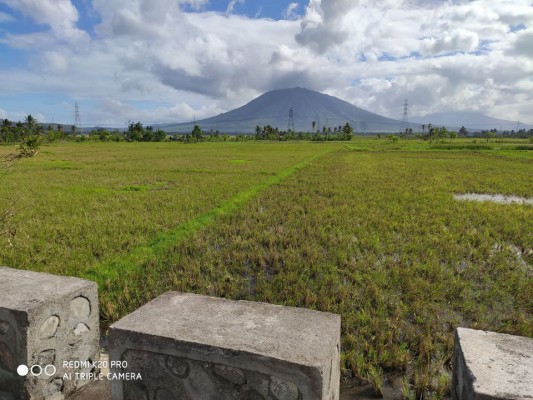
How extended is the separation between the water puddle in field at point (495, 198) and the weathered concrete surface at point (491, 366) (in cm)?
1115

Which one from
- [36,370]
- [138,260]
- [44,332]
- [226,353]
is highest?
[226,353]

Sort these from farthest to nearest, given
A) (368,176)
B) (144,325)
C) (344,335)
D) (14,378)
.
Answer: (368,176) → (344,335) → (14,378) → (144,325)

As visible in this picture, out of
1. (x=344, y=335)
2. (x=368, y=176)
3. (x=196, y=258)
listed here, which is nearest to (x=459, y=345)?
→ (x=344, y=335)

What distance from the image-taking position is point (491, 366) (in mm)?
1911

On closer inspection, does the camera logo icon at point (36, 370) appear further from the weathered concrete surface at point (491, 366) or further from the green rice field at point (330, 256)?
the weathered concrete surface at point (491, 366)

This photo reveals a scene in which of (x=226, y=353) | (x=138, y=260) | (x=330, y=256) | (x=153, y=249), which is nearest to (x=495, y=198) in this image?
(x=330, y=256)

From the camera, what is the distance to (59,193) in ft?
40.7

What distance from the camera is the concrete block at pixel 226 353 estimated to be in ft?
6.42

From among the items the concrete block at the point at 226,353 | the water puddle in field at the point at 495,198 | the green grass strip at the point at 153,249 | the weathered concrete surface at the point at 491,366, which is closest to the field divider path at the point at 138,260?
the green grass strip at the point at 153,249

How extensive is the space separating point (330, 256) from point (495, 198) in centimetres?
931

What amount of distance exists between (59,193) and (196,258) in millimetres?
8551

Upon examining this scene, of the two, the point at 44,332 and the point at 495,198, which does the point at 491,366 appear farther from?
the point at 495,198

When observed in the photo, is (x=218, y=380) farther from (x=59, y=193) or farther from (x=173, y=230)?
(x=59, y=193)

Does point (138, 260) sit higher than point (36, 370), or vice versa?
point (36, 370)
